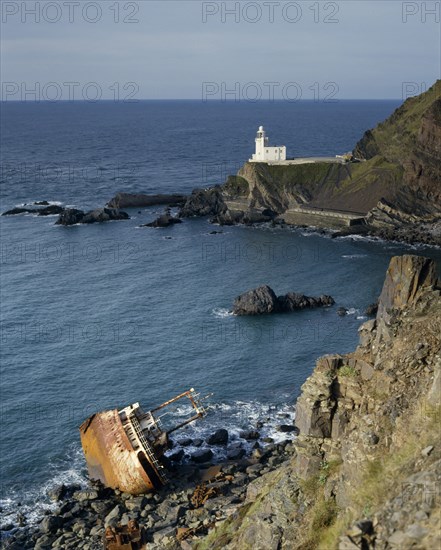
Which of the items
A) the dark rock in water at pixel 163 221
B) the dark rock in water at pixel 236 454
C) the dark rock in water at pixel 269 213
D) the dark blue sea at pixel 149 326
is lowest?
the dark rock in water at pixel 236 454

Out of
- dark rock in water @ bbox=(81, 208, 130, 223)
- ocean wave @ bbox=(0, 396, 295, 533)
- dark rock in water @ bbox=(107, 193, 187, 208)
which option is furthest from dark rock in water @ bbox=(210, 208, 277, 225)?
ocean wave @ bbox=(0, 396, 295, 533)

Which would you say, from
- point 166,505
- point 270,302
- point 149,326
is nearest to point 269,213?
point 270,302

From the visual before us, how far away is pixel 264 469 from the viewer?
150ft

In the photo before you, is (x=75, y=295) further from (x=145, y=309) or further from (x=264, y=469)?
(x=264, y=469)

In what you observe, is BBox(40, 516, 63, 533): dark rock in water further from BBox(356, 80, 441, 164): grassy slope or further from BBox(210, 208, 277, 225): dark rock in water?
BBox(356, 80, 441, 164): grassy slope

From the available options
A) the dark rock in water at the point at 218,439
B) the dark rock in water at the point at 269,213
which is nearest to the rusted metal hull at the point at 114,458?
the dark rock in water at the point at 218,439

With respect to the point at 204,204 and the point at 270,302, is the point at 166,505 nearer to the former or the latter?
the point at 270,302

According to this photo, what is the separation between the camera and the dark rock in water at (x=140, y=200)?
463ft

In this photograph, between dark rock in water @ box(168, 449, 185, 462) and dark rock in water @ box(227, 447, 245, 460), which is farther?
dark rock in water @ box(168, 449, 185, 462)

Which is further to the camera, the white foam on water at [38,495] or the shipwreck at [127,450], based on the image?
the shipwreck at [127,450]

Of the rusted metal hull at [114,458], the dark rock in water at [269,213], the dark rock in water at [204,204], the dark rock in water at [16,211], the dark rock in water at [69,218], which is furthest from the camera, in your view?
the dark rock in water at [16,211]

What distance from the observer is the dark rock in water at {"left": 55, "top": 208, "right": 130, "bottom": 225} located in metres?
125

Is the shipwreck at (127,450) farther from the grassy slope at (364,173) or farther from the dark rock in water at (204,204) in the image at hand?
the dark rock in water at (204,204)

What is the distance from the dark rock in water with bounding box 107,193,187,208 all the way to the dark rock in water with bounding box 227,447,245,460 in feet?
315
